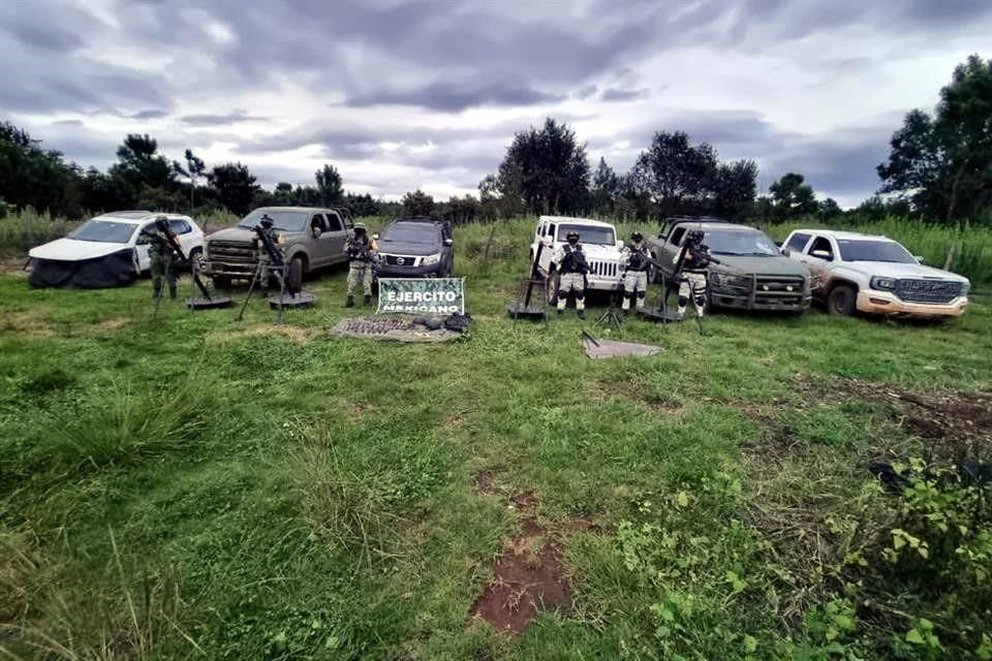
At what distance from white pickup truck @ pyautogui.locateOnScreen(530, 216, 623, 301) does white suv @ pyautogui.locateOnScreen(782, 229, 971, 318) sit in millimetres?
4016

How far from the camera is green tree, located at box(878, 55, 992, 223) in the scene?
89.9 feet

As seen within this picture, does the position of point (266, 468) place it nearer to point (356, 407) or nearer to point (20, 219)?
point (356, 407)

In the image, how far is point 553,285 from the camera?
984 cm

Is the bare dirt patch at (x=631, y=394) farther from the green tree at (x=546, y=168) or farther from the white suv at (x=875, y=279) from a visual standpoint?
the green tree at (x=546, y=168)

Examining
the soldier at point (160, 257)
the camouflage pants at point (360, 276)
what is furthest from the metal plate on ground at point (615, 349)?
the soldier at point (160, 257)

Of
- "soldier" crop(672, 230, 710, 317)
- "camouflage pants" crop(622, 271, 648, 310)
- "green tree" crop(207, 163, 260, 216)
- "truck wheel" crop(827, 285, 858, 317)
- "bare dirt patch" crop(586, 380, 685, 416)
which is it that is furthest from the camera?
"green tree" crop(207, 163, 260, 216)

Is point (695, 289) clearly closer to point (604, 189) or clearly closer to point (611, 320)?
point (611, 320)

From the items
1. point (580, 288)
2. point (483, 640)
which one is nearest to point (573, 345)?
point (580, 288)

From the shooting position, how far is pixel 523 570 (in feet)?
9.39

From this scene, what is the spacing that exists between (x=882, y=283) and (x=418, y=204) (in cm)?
2051

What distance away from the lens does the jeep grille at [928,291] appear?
28.2 feet

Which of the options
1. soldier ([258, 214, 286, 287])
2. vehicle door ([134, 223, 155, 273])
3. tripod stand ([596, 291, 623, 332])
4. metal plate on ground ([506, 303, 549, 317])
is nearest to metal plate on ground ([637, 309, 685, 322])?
tripod stand ([596, 291, 623, 332])

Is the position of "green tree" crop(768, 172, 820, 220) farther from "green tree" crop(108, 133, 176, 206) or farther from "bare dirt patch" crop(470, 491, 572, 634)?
"green tree" crop(108, 133, 176, 206)

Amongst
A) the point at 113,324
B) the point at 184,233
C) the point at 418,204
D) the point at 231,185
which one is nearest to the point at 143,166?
the point at 231,185
